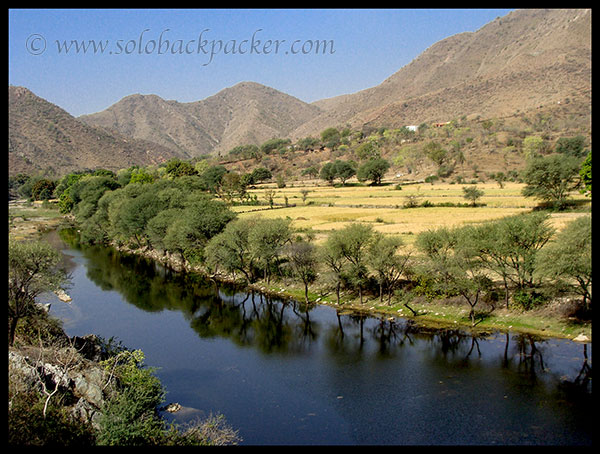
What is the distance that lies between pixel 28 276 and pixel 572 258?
2293cm

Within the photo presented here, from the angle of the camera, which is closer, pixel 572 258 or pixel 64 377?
pixel 64 377

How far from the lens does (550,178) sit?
167ft

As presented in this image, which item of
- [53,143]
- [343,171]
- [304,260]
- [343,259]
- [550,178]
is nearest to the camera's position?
[343,259]

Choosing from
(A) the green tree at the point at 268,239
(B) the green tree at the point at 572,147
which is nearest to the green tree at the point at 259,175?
(B) the green tree at the point at 572,147

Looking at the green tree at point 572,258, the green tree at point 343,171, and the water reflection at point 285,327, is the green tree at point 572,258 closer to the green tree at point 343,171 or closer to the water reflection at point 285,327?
the water reflection at point 285,327

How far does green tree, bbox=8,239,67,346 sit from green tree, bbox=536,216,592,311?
21.5 m

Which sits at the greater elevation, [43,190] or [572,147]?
[572,147]

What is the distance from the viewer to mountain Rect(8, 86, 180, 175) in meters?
136

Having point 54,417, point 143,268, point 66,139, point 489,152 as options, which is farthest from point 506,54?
point 54,417

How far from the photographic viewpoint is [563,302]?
902 inches

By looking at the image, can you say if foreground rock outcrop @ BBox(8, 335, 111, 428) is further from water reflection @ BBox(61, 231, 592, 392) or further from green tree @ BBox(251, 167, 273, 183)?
green tree @ BBox(251, 167, 273, 183)

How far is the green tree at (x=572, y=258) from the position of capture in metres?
20.6

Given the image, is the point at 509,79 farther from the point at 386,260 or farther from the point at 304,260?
the point at 386,260

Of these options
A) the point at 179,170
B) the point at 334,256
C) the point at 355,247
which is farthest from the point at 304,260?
the point at 179,170
